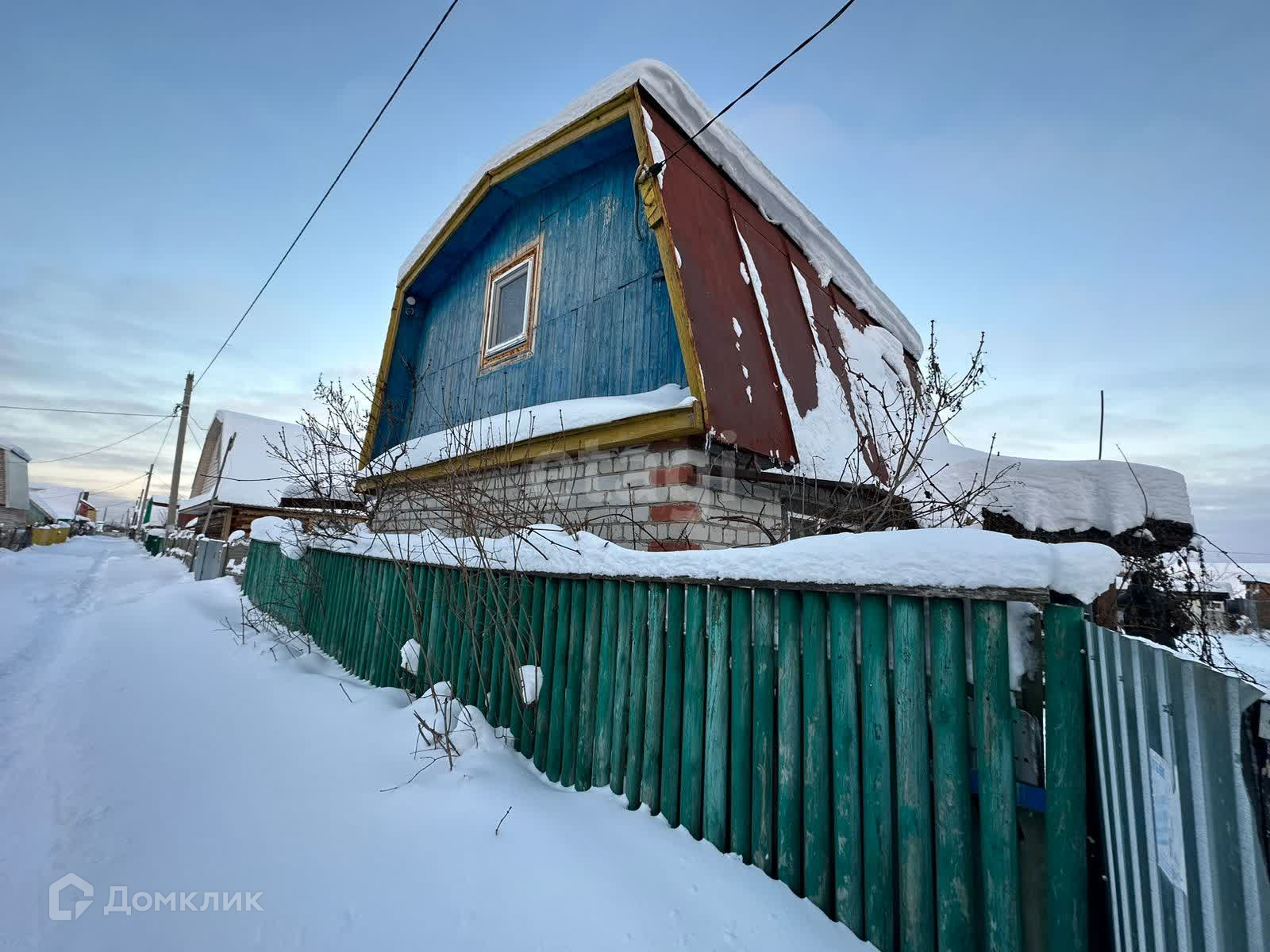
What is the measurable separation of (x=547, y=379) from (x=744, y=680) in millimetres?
4692

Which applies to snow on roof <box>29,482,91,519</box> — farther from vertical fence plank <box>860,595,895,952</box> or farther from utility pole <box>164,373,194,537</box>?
vertical fence plank <box>860,595,895,952</box>

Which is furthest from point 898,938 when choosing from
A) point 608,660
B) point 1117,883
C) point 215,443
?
point 215,443

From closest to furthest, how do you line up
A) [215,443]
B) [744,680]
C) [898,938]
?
[898,938] < [744,680] < [215,443]

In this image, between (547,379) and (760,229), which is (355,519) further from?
(760,229)

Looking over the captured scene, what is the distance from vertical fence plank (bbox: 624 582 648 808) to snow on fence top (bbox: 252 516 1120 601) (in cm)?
15

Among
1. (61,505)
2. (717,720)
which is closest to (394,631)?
(717,720)

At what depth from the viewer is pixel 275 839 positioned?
2438mm

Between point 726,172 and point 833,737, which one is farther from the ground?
point 726,172

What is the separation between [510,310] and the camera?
7.36 m

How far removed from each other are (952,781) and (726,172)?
6.03m

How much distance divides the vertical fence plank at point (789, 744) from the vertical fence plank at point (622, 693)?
89 centimetres

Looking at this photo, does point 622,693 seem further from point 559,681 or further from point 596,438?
point 596,438

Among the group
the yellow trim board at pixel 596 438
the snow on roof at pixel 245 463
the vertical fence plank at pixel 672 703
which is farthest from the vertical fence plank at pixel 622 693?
the snow on roof at pixel 245 463

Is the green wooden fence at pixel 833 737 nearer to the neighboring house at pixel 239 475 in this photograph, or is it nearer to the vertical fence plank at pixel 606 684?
the vertical fence plank at pixel 606 684
